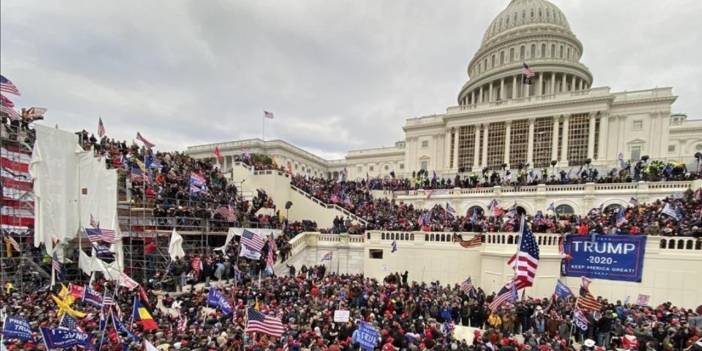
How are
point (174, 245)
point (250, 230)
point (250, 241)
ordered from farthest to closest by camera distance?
point (250, 230), point (174, 245), point (250, 241)

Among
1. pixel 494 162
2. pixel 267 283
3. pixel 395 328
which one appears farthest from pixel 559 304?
pixel 494 162

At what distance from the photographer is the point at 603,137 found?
141 feet

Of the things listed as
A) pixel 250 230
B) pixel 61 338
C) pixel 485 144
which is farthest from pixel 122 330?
pixel 485 144

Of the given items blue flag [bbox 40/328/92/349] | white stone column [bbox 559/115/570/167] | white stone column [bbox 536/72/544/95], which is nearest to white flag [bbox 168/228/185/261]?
blue flag [bbox 40/328/92/349]

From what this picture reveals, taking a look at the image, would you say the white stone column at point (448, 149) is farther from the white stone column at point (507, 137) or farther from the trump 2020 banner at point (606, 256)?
the trump 2020 banner at point (606, 256)

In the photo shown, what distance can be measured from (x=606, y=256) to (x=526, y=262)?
799 cm

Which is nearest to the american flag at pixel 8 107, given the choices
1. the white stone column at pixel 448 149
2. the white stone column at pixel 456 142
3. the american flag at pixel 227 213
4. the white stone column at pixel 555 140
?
the american flag at pixel 227 213

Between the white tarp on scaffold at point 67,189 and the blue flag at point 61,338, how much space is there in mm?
9214

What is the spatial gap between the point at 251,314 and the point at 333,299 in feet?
18.5

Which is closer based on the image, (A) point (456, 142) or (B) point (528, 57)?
(A) point (456, 142)

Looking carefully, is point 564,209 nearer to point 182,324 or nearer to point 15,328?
point 182,324

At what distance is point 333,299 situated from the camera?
14367mm

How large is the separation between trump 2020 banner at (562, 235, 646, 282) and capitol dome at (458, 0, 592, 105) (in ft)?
155

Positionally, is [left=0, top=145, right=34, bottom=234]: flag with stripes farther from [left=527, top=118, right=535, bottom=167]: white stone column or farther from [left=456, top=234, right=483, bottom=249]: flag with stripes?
[left=527, top=118, right=535, bottom=167]: white stone column
